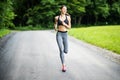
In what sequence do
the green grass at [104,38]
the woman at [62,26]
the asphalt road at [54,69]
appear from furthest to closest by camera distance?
1. the green grass at [104,38]
2. the woman at [62,26]
3. the asphalt road at [54,69]

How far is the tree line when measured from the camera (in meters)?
55.5

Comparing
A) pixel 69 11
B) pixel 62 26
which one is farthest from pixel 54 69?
pixel 69 11

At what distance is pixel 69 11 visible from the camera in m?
56.6

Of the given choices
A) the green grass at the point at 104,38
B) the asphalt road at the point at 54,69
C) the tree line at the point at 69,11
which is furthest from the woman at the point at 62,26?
the tree line at the point at 69,11

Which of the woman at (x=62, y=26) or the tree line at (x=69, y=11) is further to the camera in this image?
the tree line at (x=69, y=11)

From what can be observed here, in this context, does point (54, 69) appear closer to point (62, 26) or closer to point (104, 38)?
point (62, 26)

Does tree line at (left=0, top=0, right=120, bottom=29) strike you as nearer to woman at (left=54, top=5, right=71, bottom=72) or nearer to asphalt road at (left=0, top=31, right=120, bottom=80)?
asphalt road at (left=0, top=31, right=120, bottom=80)

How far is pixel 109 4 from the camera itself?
6325 centimetres

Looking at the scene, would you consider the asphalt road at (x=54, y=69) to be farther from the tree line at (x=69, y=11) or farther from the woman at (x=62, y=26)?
the tree line at (x=69, y=11)

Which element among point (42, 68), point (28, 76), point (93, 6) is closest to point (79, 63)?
point (42, 68)

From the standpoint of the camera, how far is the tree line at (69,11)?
55531mm

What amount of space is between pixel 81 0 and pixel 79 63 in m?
48.6

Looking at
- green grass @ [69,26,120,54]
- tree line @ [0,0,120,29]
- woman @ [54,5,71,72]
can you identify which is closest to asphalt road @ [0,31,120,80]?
woman @ [54,5,71,72]

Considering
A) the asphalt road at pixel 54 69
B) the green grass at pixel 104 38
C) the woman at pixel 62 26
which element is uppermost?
the woman at pixel 62 26
